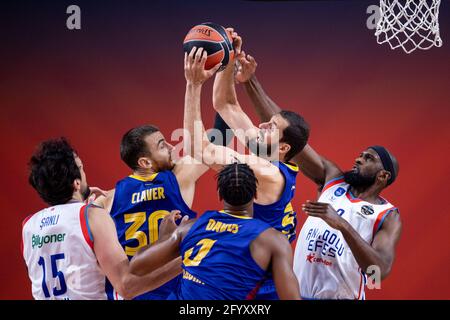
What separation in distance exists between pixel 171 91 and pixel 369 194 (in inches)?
97.1

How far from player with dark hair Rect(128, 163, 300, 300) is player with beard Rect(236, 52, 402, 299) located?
65 cm

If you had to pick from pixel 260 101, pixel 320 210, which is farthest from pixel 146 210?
pixel 260 101

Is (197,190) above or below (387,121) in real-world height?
below

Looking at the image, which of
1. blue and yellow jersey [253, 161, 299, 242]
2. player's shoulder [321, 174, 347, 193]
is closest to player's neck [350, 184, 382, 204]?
player's shoulder [321, 174, 347, 193]

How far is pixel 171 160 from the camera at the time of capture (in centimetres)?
376

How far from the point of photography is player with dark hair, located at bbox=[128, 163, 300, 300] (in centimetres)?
278

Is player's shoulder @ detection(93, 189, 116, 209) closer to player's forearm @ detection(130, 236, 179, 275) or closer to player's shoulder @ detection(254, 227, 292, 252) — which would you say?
player's forearm @ detection(130, 236, 179, 275)

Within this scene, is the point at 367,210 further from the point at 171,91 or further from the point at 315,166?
the point at 171,91

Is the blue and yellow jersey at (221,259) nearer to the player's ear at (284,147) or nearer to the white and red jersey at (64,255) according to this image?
the white and red jersey at (64,255)

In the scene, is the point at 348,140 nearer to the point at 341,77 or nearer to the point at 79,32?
the point at 341,77

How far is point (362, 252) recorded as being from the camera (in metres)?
3.59

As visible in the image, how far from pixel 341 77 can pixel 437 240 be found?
5.34 feet

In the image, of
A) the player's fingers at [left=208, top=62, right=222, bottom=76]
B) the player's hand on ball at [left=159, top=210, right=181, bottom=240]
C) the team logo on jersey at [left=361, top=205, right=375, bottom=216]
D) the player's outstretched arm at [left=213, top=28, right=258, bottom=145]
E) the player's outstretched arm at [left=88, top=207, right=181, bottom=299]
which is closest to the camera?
the player's outstretched arm at [left=88, top=207, right=181, bottom=299]
